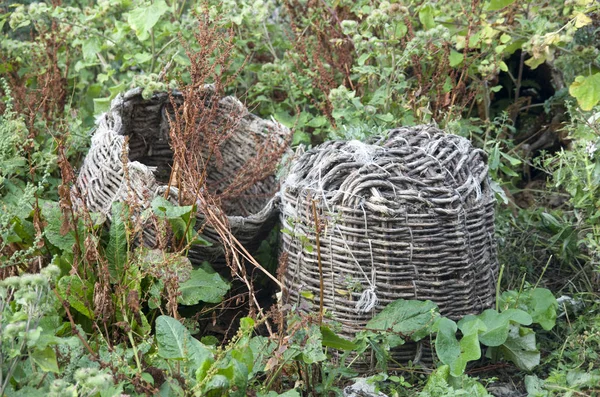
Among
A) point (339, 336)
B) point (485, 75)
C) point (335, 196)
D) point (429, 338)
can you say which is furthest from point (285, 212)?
point (485, 75)

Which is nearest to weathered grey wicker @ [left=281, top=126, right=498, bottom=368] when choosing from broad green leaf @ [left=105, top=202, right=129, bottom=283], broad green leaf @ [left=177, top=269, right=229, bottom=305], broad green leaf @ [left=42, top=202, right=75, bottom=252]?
broad green leaf @ [left=177, top=269, right=229, bottom=305]

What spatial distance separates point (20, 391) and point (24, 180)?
1652 mm

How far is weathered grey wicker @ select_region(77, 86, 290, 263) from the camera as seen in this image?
2.85m

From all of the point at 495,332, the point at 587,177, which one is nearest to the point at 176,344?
the point at 495,332

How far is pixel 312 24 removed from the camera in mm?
3791

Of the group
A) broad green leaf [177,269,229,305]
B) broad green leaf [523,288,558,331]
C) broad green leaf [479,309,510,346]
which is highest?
broad green leaf [177,269,229,305]

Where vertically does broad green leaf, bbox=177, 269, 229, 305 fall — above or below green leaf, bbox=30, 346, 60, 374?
below

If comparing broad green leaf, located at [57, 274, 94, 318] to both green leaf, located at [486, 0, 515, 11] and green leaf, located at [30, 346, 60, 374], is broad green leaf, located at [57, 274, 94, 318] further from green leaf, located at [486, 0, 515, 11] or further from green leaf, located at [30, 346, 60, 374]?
green leaf, located at [486, 0, 515, 11]

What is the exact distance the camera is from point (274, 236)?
134 inches

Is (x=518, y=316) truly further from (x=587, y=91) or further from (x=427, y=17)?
(x=427, y=17)

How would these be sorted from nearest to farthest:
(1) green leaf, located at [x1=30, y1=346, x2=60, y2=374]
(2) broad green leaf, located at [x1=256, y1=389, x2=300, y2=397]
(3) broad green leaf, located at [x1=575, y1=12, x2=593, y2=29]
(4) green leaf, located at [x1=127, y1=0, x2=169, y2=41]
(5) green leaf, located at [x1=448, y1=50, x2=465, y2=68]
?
(1) green leaf, located at [x1=30, y1=346, x2=60, y2=374] < (2) broad green leaf, located at [x1=256, y1=389, x2=300, y2=397] < (3) broad green leaf, located at [x1=575, y1=12, x2=593, y2=29] < (4) green leaf, located at [x1=127, y1=0, x2=169, y2=41] < (5) green leaf, located at [x1=448, y1=50, x2=465, y2=68]

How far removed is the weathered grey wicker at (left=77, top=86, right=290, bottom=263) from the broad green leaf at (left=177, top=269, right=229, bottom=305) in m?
0.17

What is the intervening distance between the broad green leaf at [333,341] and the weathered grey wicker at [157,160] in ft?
2.19

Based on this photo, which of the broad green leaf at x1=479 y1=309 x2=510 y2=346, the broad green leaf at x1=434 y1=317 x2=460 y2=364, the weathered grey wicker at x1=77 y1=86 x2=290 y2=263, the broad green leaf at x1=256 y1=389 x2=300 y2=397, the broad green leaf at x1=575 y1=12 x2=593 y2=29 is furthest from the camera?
the broad green leaf at x1=575 y1=12 x2=593 y2=29
